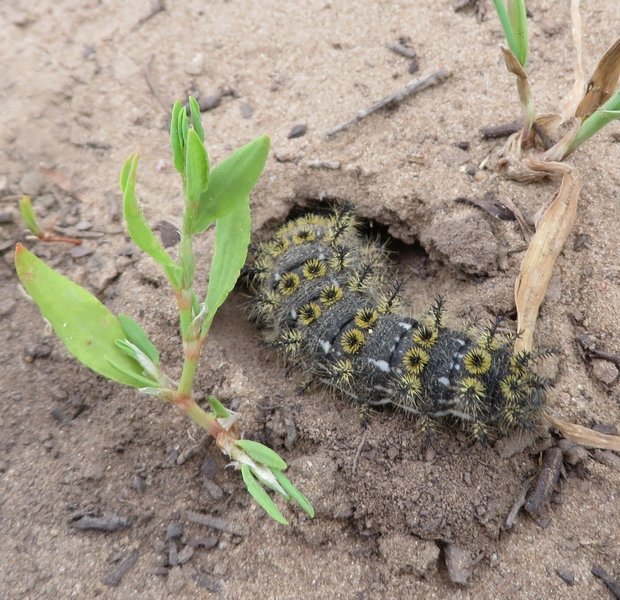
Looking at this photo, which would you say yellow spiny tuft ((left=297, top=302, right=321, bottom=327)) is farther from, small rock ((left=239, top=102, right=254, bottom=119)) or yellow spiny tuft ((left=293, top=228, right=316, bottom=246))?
small rock ((left=239, top=102, right=254, bottom=119))

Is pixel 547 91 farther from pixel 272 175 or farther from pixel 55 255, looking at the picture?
pixel 55 255

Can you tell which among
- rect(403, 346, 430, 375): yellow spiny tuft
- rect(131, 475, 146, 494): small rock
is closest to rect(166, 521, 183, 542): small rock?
rect(131, 475, 146, 494): small rock

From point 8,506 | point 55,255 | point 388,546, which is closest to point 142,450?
point 8,506

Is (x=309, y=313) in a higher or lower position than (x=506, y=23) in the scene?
lower

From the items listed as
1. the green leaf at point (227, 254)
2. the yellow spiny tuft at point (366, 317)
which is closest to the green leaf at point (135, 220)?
the green leaf at point (227, 254)

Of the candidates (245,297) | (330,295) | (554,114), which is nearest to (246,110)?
(245,297)

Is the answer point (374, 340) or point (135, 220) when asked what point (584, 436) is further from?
point (135, 220)
